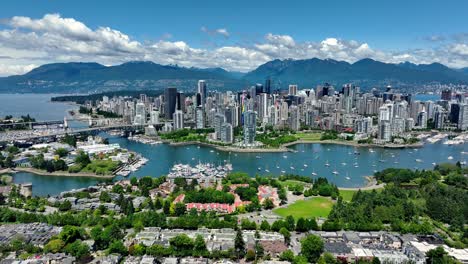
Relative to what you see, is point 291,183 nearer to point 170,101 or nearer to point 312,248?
point 312,248

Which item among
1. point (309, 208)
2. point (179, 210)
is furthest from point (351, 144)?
point (179, 210)

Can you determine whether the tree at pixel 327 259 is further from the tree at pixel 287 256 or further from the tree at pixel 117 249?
the tree at pixel 117 249

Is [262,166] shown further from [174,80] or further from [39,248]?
[174,80]

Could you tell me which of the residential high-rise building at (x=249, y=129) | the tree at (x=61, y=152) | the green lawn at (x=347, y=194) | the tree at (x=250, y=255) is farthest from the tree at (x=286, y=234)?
the tree at (x=61, y=152)

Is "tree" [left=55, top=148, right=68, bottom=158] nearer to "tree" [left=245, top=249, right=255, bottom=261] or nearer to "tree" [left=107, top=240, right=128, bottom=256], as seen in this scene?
"tree" [left=107, top=240, right=128, bottom=256]

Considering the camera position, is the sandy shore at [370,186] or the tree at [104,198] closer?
the tree at [104,198]

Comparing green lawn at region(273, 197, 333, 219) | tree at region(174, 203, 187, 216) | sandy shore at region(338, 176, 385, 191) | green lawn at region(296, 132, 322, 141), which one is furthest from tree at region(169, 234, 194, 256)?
green lawn at region(296, 132, 322, 141)

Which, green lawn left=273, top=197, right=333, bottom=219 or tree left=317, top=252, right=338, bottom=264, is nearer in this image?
tree left=317, top=252, right=338, bottom=264

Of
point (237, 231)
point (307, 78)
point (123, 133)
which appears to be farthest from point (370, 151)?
point (307, 78)
